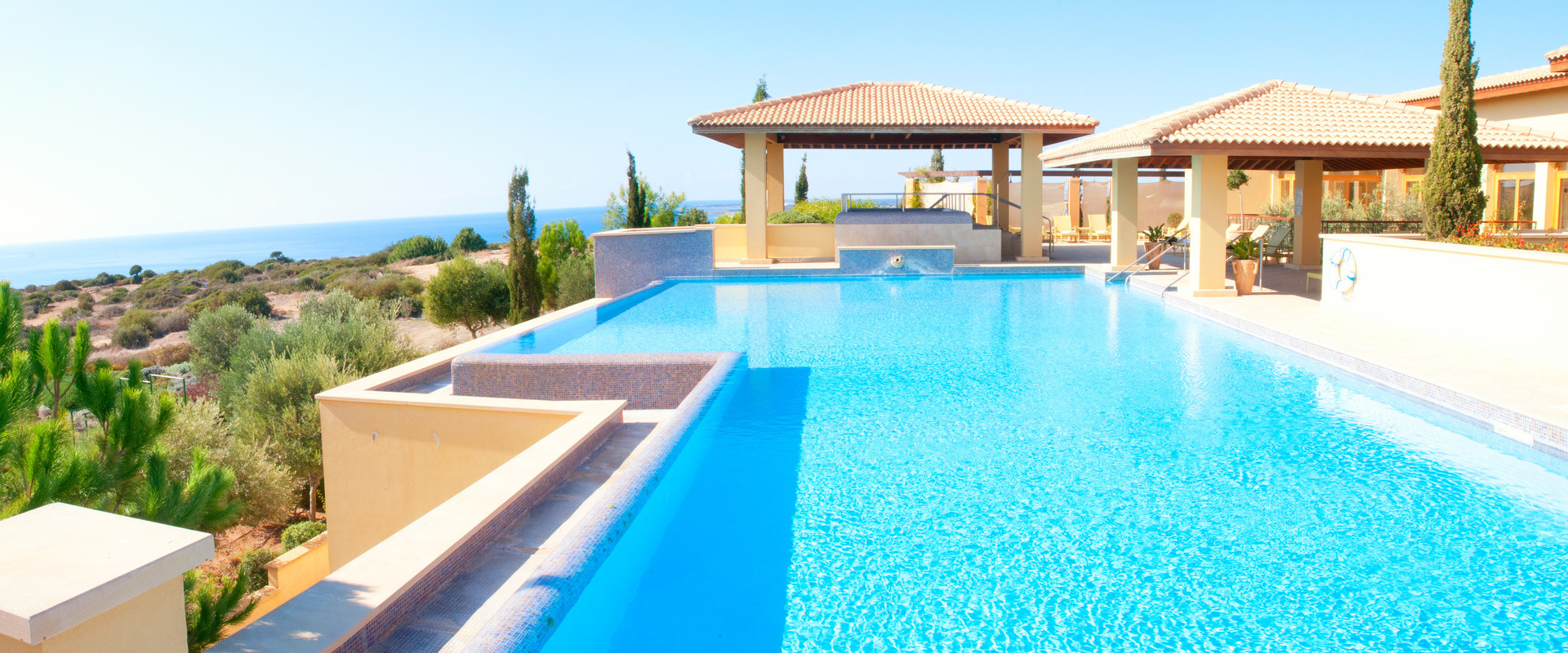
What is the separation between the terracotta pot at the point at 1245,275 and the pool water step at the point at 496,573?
10658mm

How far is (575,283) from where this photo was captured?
21.3 metres

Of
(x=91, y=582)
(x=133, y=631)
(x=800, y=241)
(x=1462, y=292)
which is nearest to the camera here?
(x=91, y=582)

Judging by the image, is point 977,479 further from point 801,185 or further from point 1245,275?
point 801,185

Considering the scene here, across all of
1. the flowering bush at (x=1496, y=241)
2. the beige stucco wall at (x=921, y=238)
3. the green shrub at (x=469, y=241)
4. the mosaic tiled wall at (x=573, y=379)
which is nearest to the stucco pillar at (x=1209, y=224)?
the flowering bush at (x=1496, y=241)

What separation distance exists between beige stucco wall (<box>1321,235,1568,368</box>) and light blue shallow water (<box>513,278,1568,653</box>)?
157cm

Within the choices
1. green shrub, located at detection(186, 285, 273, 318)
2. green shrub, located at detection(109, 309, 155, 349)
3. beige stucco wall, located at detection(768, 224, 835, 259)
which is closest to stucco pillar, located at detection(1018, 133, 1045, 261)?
beige stucco wall, located at detection(768, 224, 835, 259)

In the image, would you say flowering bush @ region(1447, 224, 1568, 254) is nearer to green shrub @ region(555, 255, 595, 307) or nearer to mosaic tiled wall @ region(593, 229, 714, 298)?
mosaic tiled wall @ region(593, 229, 714, 298)

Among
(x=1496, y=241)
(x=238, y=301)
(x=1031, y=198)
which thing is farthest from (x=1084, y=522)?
(x=238, y=301)

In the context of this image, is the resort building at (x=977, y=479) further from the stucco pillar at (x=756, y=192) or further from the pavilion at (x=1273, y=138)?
the stucco pillar at (x=756, y=192)

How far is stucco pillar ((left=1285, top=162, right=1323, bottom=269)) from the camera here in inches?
655

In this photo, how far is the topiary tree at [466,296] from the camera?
78.6ft

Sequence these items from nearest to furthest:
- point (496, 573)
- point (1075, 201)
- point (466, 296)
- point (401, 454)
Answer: point (496, 573) < point (401, 454) < point (466, 296) < point (1075, 201)

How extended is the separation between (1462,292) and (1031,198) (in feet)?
37.7

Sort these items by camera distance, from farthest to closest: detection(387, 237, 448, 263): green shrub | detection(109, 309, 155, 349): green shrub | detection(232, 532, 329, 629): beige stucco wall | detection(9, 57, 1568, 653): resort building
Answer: detection(387, 237, 448, 263): green shrub, detection(109, 309, 155, 349): green shrub, detection(232, 532, 329, 629): beige stucco wall, detection(9, 57, 1568, 653): resort building
